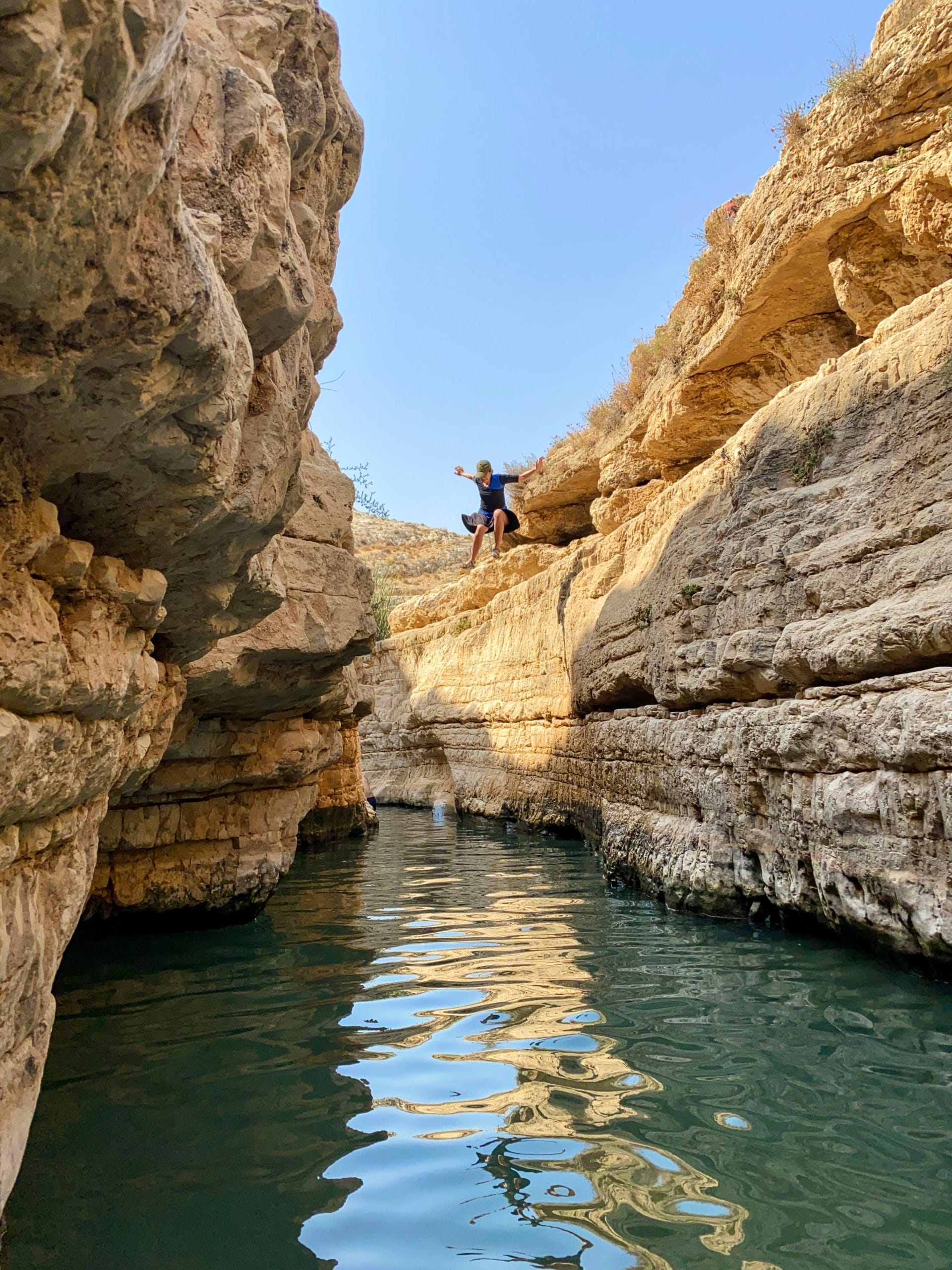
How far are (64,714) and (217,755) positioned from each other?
477 centimetres

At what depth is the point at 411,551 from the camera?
136ft

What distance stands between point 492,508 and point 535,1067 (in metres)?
14.8

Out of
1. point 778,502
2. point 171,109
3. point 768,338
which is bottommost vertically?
point 171,109

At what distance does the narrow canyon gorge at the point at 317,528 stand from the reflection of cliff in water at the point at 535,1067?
1.49 m

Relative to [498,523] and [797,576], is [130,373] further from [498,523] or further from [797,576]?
[498,523]

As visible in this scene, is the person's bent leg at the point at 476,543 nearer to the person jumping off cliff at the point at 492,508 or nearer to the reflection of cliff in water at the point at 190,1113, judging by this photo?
the person jumping off cliff at the point at 492,508

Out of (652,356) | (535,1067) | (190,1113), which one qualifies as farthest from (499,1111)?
(652,356)

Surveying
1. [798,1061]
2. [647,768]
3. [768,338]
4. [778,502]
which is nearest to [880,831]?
[798,1061]

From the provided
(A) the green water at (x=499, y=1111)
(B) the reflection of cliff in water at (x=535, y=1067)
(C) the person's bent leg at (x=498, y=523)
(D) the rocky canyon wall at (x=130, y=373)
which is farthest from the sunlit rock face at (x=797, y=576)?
(C) the person's bent leg at (x=498, y=523)

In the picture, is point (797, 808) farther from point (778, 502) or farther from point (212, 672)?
point (212, 672)

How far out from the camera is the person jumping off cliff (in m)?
17.4

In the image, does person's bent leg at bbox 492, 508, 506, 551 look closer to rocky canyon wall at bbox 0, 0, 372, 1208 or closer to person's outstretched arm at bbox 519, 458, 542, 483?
person's outstretched arm at bbox 519, 458, 542, 483

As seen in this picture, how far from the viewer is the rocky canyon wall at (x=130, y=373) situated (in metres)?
1.70

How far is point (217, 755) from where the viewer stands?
745cm
